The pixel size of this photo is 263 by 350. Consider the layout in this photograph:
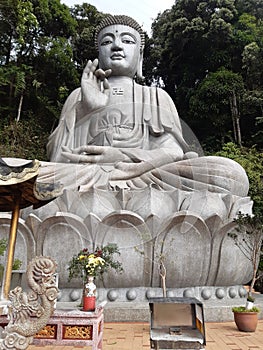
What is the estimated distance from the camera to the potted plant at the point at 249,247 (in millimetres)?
4398

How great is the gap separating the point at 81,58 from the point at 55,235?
13564mm

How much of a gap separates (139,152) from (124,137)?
712 millimetres

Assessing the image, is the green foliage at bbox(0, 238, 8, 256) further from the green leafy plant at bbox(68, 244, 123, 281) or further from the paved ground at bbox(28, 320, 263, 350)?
the paved ground at bbox(28, 320, 263, 350)

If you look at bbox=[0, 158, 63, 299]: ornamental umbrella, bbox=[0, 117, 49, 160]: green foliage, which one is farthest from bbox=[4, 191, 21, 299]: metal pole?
bbox=[0, 117, 49, 160]: green foliage

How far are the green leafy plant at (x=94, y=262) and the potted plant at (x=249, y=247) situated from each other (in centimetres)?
145

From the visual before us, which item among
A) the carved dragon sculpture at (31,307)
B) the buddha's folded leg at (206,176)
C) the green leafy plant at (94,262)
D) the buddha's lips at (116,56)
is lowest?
the carved dragon sculpture at (31,307)

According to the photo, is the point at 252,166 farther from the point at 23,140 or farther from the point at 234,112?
the point at 23,140

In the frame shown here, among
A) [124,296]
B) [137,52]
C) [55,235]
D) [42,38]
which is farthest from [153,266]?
[42,38]

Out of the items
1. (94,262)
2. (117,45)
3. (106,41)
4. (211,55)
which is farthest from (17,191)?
(211,55)

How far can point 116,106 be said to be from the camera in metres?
7.83

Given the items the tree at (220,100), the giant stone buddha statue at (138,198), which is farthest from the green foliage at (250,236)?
the tree at (220,100)

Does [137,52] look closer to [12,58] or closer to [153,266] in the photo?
[153,266]

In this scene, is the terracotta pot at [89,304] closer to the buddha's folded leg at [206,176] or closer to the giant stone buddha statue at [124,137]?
the giant stone buddha statue at [124,137]

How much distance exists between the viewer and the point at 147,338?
4.03 meters
